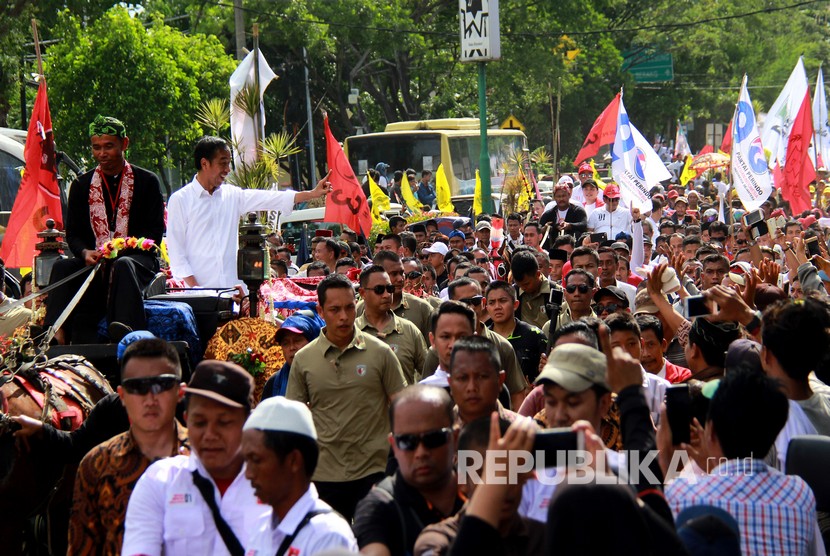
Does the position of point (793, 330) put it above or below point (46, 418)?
above

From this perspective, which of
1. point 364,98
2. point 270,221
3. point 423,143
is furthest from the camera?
point 364,98

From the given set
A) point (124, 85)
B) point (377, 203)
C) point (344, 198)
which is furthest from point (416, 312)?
point (124, 85)

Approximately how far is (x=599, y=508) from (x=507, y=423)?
153cm

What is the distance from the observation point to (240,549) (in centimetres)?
445

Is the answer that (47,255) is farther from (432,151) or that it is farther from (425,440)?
(432,151)

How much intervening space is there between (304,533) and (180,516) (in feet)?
1.96

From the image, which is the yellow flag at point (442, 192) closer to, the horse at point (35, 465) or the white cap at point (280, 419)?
the horse at point (35, 465)

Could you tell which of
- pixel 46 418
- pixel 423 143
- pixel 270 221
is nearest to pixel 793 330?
pixel 46 418

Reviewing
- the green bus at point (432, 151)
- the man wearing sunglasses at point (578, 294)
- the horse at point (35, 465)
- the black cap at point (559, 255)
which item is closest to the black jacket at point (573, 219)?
the black cap at point (559, 255)

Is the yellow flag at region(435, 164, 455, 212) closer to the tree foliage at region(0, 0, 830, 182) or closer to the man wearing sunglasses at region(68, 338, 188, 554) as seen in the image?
the tree foliage at region(0, 0, 830, 182)

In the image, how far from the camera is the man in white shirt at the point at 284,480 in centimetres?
414

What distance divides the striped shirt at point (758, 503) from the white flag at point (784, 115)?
54.1 feet

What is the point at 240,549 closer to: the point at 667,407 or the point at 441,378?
the point at 667,407

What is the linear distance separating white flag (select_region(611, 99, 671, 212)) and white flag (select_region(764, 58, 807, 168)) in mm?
2270
